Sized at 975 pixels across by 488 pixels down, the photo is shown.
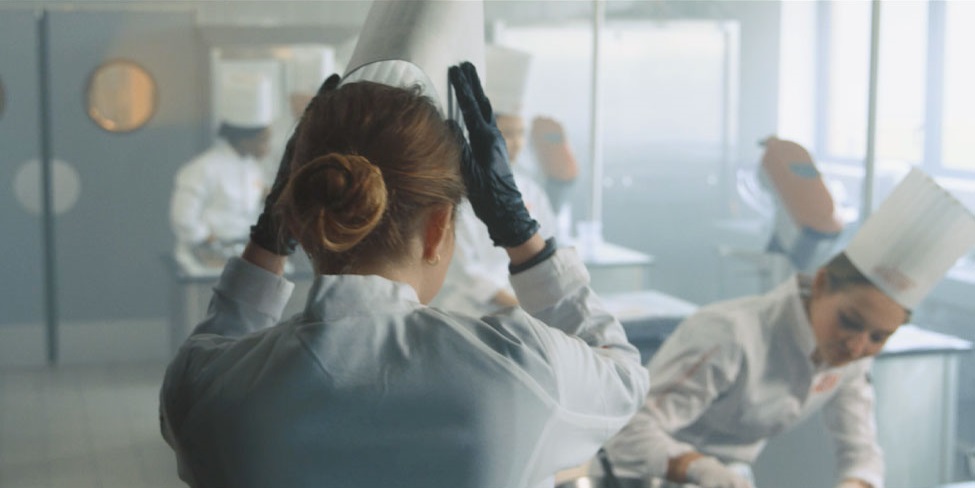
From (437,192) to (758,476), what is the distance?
1.17 metres

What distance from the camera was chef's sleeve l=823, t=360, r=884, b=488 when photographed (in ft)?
5.44

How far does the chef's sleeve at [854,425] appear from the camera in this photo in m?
1.66

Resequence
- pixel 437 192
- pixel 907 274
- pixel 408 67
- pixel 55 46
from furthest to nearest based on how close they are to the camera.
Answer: pixel 907 274 < pixel 55 46 < pixel 408 67 < pixel 437 192

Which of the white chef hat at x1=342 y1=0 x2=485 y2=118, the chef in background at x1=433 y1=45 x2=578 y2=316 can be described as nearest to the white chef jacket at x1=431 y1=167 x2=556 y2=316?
the chef in background at x1=433 y1=45 x2=578 y2=316

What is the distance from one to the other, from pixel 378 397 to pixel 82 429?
0.90 m

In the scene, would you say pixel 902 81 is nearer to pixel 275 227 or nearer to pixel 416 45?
pixel 416 45

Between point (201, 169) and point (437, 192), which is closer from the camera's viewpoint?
point (437, 192)

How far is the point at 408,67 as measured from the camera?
0.89 metres

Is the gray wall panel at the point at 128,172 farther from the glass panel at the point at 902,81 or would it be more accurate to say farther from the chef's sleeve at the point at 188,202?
the glass panel at the point at 902,81

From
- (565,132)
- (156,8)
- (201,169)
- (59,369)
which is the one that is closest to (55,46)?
(156,8)

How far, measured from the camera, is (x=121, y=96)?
1.37 meters

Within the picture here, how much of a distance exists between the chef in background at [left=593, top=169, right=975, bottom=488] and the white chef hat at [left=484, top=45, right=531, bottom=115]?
437 mm

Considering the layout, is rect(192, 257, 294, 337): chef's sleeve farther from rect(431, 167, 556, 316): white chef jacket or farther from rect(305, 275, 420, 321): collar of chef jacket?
rect(431, 167, 556, 316): white chef jacket

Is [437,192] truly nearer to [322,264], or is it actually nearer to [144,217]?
[322,264]
